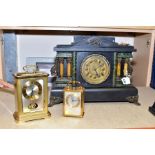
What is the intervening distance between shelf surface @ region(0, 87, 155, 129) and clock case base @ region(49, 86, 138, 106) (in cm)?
2

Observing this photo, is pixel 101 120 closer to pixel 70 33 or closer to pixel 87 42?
pixel 87 42

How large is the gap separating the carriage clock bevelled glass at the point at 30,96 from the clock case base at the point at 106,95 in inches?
4.6

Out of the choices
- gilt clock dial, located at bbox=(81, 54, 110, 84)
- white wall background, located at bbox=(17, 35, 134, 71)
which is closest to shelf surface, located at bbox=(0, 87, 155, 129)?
gilt clock dial, located at bbox=(81, 54, 110, 84)

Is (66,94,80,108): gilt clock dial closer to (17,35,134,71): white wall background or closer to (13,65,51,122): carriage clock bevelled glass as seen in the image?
(13,65,51,122): carriage clock bevelled glass

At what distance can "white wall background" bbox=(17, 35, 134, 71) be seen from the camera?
132 centimetres

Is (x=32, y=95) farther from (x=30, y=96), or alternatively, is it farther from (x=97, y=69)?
(x=97, y=69)

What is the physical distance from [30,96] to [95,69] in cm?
31

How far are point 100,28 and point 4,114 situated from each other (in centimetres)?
61

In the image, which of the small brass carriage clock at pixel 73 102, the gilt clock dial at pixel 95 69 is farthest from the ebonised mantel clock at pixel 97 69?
the small brass carriage clock at pixel 73 102

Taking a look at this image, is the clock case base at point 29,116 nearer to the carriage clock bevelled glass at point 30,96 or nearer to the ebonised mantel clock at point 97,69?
the carriage clock bevelled glass at point 30,96

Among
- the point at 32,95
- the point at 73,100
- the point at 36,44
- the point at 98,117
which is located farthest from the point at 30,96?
the point at 36,44

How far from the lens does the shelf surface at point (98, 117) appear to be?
2.61 ft
